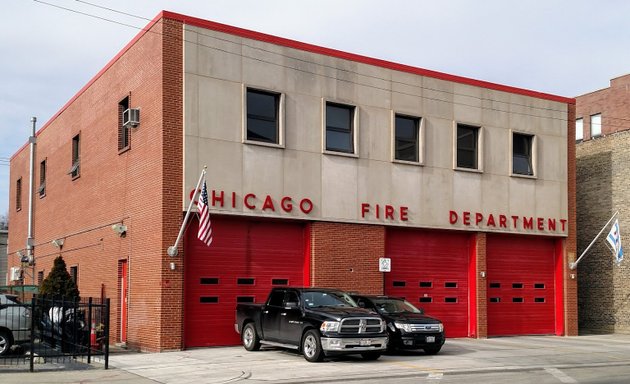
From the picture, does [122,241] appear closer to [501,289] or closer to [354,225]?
[354,225]

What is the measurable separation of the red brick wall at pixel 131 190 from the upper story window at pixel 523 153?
1412 centimetres

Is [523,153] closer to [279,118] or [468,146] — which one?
[468,146]

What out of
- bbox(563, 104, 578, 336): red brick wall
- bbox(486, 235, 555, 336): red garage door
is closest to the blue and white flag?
bbox(563, 104, 578, 336): red brick wall

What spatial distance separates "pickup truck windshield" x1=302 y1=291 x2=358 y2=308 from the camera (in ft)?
60.0

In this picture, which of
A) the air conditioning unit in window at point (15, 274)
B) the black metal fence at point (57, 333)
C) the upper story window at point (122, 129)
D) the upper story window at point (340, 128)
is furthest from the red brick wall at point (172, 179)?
the air conditioning unit in window at point (15, 274)

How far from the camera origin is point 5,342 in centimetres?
1847

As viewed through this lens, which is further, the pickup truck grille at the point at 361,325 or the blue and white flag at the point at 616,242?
the blue and white flag at the point at 616,242

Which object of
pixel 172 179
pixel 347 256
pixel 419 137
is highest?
pixel 419 137

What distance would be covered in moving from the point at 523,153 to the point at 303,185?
10581 millimetres

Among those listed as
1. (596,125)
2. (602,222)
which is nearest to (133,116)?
(602,222)

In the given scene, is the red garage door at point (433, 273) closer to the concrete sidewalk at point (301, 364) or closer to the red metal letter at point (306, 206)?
the concrete sidewalk at point (301, 364)

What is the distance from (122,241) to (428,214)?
1056 centimetres

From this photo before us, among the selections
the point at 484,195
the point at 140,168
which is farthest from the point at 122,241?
the point at 484,195

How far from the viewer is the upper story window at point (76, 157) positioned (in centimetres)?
2939
